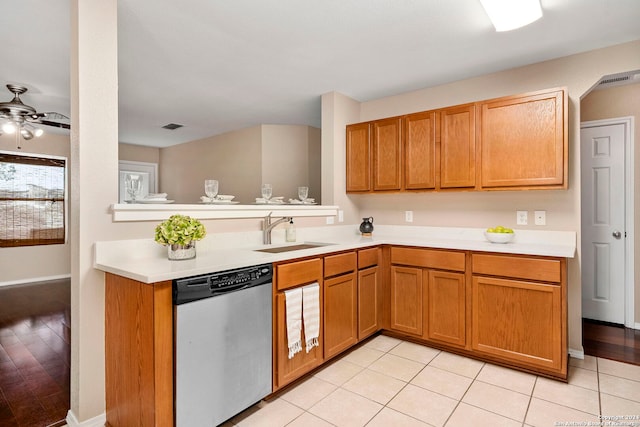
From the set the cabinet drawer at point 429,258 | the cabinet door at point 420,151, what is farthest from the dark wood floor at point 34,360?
the cabinet door at point 420,151

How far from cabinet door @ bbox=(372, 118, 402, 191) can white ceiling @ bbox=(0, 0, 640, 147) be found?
413 mm

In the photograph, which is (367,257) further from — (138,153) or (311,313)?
(138,153)

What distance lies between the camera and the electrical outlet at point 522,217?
297 cm

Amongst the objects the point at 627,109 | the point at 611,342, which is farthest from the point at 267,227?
the point at 627,109

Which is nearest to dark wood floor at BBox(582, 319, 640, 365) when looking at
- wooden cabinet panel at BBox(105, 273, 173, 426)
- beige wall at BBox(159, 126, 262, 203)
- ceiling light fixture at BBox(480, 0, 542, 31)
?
ceiling light fixture at BBox(480, 0, 542, 31)

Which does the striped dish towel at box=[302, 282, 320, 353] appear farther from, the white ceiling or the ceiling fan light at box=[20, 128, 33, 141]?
the ceiling fan light at box=[20, 128, 33, 141]

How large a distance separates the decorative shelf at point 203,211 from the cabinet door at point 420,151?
0.91 metres

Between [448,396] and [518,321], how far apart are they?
2.58ft

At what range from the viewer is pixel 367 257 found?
2.98 metres

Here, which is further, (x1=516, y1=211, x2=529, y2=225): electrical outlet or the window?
the window

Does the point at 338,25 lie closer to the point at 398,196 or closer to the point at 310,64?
the point at 310,64

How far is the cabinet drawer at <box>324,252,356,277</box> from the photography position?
2539 millimetres

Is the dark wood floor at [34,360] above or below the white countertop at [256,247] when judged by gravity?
below

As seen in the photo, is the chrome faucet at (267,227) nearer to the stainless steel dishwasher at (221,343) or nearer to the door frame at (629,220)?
the stainless steel dishwasher at (221,343)
